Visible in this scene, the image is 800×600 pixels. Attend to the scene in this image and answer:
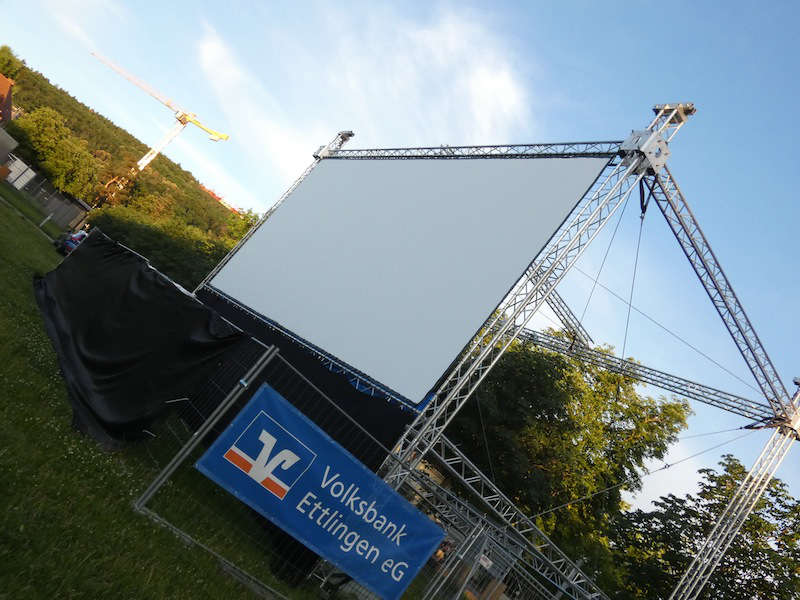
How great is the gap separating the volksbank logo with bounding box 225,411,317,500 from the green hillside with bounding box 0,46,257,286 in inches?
842

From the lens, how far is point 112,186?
43.5 meters

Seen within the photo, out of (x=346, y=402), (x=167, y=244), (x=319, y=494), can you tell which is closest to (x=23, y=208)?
(x=167, y=244)

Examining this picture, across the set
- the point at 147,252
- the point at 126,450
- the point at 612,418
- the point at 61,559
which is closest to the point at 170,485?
the point at 126,450

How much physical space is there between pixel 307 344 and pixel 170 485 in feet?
15.4

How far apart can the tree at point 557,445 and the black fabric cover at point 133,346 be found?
40.9 ft

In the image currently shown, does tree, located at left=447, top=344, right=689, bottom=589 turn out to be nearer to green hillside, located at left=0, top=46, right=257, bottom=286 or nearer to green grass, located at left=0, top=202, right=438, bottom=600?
green grass, located at left=0, top=202, right=438, bottom=600

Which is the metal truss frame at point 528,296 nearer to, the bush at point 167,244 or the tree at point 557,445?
the tree at point 557,445

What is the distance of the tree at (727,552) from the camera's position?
14.4 m

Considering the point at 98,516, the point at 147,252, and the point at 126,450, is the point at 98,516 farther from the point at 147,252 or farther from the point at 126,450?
the point at 147,252

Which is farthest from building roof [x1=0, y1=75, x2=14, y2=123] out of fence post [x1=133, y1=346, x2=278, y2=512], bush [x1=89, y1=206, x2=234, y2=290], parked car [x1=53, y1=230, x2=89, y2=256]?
fence post [x1=133, y1=346, x2=278, y2=512]

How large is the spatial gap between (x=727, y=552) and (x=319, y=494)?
1762 cm

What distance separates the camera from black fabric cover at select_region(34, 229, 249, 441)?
17.7ft

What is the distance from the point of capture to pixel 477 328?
750cm

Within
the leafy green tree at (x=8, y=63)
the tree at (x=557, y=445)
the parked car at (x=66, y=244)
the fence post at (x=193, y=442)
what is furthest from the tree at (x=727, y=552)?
the leafy green tree at (x=8, y=63)
